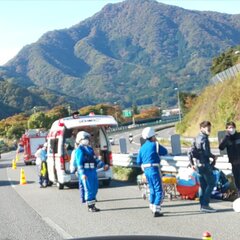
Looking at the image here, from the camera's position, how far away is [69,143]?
56.7 ft

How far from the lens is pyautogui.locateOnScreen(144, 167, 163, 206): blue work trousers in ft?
34.1

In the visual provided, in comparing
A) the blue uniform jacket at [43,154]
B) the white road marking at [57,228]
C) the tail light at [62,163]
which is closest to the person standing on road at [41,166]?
the blue uniform jacket at [43,154]

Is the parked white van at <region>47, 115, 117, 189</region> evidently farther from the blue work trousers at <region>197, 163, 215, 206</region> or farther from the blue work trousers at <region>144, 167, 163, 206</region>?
the blue work trousers at <region>197, 163, 215, 206</region>

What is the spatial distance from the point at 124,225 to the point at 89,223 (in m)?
0.82

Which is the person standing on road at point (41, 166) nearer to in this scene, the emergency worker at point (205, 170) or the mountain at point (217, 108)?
the emergency worker at point (205, 170)

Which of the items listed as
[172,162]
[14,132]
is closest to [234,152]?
[172,162]

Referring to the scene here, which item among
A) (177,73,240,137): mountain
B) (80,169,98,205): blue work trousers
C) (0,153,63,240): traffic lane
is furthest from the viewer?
(177,73,240,137): mountain

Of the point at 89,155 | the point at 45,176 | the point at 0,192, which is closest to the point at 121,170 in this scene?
the point at 45,176

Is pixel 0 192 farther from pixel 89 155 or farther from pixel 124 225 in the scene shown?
pixel 124 225

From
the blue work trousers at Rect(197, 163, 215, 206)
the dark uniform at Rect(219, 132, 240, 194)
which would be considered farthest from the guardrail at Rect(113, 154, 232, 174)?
the blue work trousers at Rect(197, 163, 215, 206)

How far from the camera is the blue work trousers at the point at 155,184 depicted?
10.4 m

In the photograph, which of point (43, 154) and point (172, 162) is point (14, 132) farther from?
point (172, 162)

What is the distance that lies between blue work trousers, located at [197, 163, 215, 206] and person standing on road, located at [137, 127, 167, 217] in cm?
76

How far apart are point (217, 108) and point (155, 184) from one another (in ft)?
136
